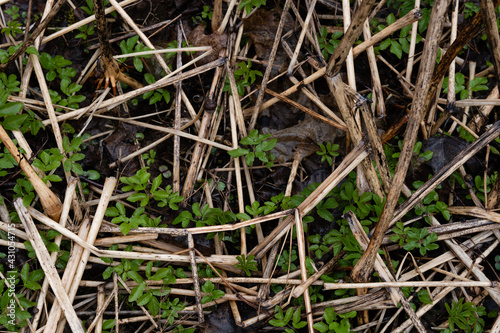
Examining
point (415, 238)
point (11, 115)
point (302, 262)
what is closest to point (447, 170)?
point (415, 238)

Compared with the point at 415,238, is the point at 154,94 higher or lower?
higher

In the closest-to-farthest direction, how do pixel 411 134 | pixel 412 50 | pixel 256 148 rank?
pixel 411 134
pixel 256 148
pixel 412 50

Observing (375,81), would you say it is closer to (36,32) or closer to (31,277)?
(36,32)

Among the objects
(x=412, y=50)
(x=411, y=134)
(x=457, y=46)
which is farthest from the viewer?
(x=412, y=50)

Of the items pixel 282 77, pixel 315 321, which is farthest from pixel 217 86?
pixel 315 321

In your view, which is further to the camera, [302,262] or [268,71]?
[268,71]

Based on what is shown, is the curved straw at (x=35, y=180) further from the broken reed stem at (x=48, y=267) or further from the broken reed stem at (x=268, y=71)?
the broken reed stem at (x=268, y=71)

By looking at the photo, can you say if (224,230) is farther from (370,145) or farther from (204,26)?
(204,26)

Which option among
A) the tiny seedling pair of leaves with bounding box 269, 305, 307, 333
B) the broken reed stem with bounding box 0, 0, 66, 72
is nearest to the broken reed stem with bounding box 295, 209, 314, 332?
the tiny seedling pair of leaves with bounding box 269, 305, 307, 333
